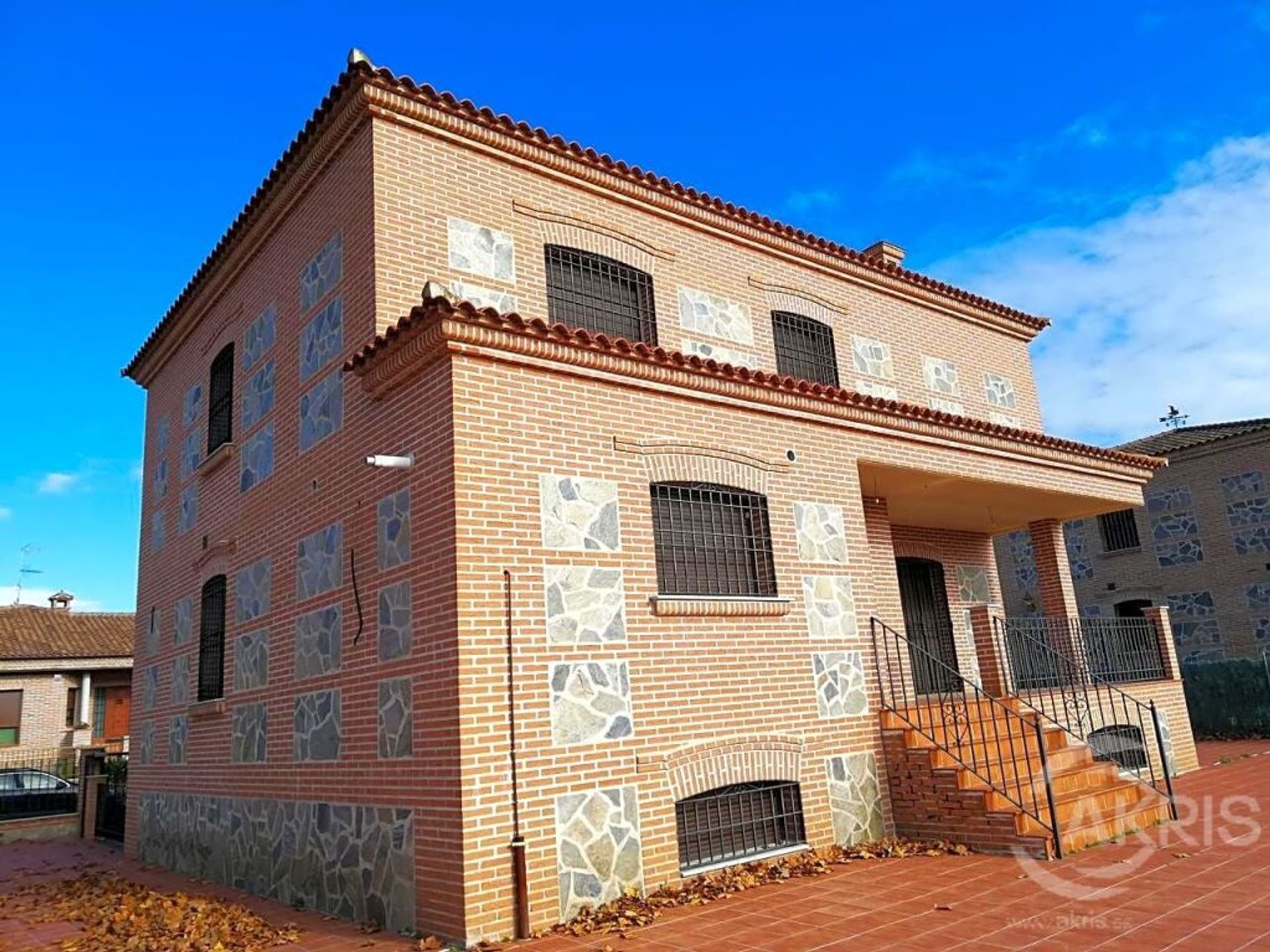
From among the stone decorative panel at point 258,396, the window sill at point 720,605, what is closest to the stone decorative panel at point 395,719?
the window sill at point 720,605

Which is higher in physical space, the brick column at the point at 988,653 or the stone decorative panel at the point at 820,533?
the stone decorative panel at the point at 820,533

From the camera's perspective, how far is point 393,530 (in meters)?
7.25

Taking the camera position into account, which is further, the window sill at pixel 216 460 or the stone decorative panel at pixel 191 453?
the stone decorative panel at pixel 191 453

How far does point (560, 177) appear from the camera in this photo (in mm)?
9914

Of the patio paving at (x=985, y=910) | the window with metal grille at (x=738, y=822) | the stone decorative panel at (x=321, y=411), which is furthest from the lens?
the stone decorative panel at (x=321, y=411)

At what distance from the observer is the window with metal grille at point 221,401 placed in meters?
11.4

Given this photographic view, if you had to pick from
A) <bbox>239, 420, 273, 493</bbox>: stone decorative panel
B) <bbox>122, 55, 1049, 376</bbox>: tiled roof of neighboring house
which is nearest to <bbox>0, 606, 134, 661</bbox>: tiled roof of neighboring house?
<bbox>122, 55, 1049, 376</bbox>: tiled roof of neighboring house

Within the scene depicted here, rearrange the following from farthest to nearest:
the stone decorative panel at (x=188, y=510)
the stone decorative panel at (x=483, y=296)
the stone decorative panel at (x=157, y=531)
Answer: the stone decorative panel at (x=157, y=531) → the stone decorative panel at (x=188, y=510) → the stone decorative panel at (x=483, y=296)

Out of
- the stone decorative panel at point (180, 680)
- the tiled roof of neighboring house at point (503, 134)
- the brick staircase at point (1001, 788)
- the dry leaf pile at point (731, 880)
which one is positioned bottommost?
the dry leaf pile at point (731, 880)

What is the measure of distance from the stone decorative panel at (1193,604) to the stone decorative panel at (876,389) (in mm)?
14901

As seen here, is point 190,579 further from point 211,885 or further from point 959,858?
point 959,858

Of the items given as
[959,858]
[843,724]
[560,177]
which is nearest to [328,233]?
[560,177]

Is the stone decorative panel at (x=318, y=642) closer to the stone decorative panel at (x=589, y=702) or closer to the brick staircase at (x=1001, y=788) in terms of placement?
the stone decorative panel at (x=589, y=702)

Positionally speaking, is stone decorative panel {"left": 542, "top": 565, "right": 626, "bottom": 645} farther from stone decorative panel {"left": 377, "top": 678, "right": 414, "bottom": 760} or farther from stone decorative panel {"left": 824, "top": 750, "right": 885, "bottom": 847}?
stone decorative panel {"left": 824, "top": 750, "right": 885, "bottom": 847}
